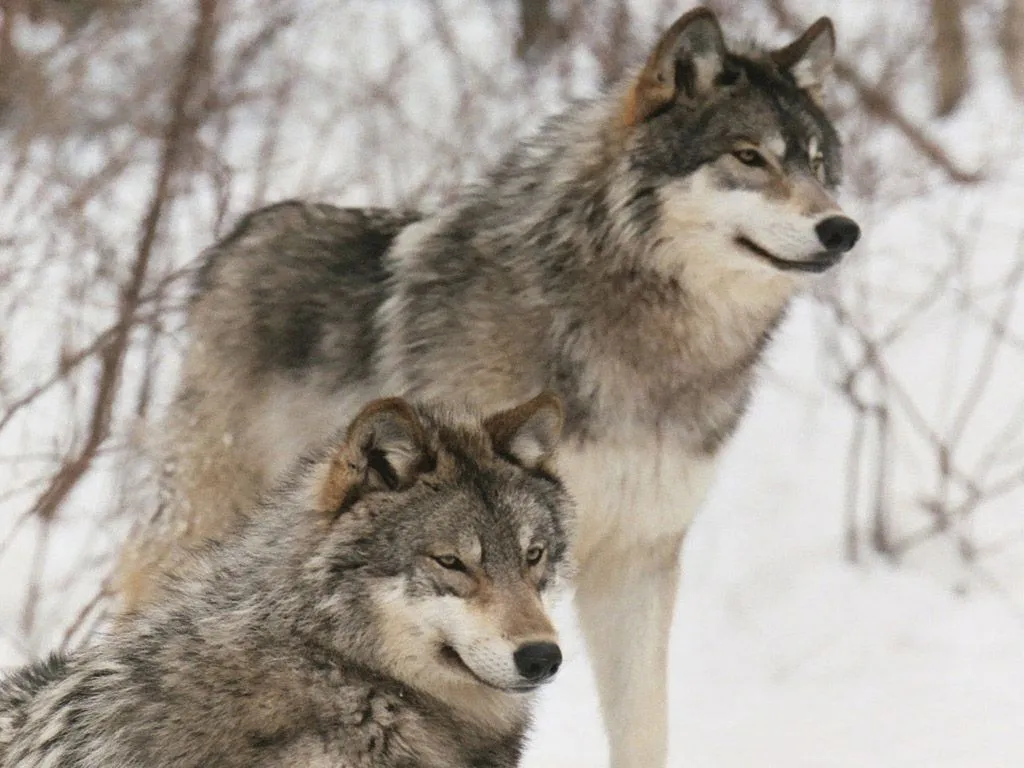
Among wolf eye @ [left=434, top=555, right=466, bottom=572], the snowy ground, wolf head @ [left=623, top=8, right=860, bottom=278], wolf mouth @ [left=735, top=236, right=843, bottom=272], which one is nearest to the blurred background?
the snowy ground

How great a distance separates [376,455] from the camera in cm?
339

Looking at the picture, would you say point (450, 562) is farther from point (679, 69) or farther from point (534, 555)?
point (679, 69)

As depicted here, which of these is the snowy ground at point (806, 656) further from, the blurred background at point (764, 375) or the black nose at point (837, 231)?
the black nose at point (837, 231)

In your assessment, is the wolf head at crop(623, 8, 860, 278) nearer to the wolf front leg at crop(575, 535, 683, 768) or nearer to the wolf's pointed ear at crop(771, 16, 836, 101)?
the wolf's pointed ear at crop(771, 16, 836, 101)

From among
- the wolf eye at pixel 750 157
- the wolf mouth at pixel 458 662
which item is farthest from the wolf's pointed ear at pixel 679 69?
the wolf mouth at pixel 458 662

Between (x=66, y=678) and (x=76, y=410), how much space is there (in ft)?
9.72

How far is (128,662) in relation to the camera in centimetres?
336

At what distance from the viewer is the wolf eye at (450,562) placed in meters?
3.32

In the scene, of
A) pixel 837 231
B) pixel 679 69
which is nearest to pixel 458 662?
pixel 837 231

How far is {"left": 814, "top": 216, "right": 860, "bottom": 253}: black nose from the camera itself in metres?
4.41

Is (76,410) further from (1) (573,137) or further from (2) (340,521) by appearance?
(2) (340,521)

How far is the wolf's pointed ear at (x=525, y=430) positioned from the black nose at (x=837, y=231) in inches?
48.0

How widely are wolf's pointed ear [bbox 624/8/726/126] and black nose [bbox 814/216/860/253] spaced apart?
60 cm

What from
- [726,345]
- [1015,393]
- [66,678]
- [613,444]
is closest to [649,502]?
[613,444]
